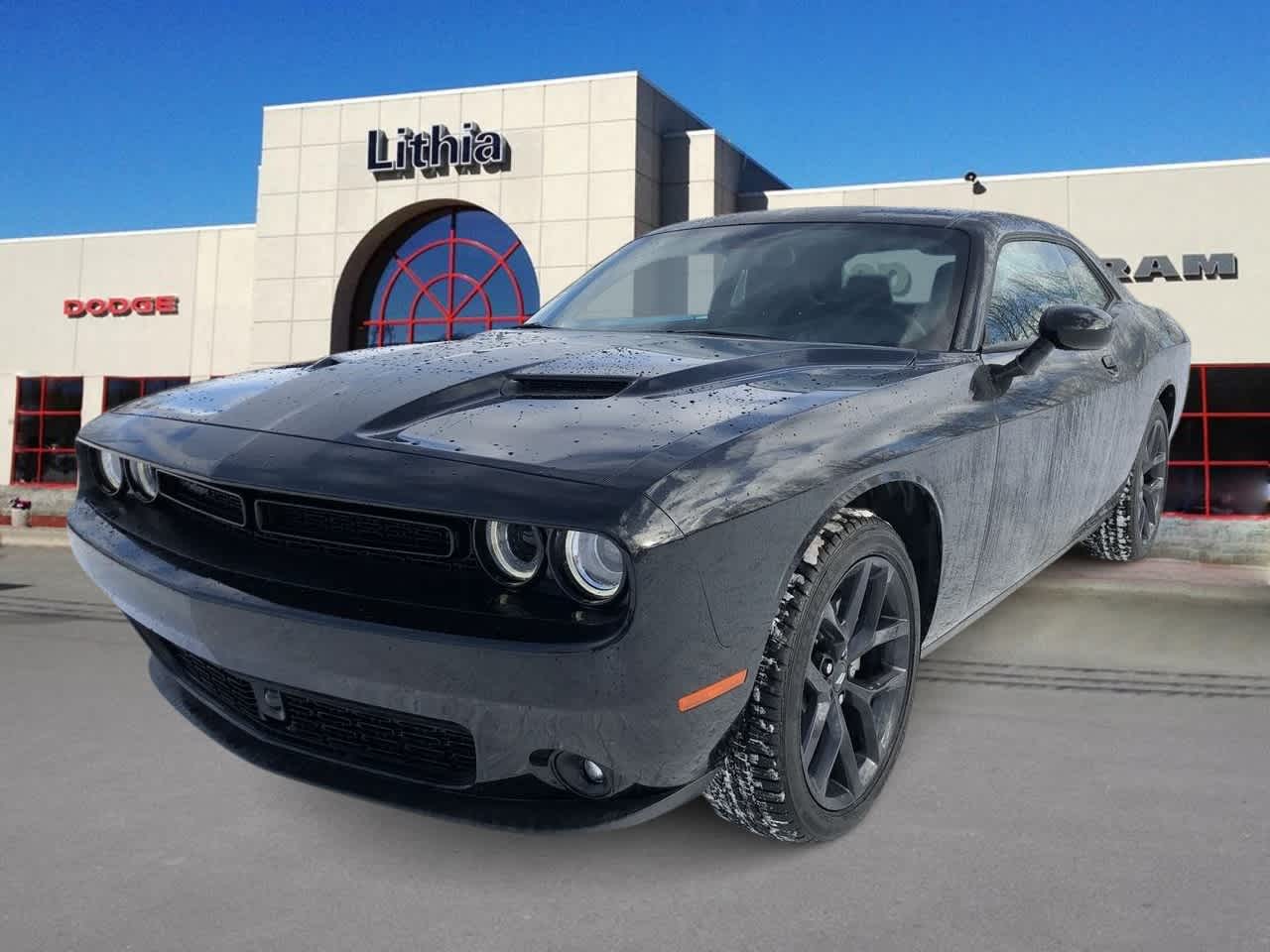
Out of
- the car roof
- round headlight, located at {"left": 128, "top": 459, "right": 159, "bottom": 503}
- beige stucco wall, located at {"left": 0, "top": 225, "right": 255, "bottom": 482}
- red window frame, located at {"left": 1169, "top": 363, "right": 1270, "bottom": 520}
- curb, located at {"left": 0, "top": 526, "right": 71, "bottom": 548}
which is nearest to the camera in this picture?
round headlight, located at {"left": 128, "top": 459, "right": 159, "bottom": 503}

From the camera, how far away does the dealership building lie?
1742 cm

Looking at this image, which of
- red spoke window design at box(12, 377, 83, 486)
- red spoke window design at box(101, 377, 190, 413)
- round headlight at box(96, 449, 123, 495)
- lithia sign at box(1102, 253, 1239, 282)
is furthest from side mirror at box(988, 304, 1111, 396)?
red spoke window design at box(12, 377, 83, 486)

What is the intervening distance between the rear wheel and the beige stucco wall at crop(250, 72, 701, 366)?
46.5 ft

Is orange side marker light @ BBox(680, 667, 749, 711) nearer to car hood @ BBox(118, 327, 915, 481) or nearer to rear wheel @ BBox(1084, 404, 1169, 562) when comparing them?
car hood @ BBox(118, 327, 915, 481)

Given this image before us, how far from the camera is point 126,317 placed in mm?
23516

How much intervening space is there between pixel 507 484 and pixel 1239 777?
202cm

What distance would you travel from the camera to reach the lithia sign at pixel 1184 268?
56.3 ft

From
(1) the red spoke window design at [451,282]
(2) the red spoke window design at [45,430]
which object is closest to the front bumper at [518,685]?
(1) the red spoke window design at [451,282]

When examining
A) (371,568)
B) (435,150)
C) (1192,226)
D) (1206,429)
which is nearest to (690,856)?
(371,568)

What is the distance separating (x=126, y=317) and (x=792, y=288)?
23.5 metres

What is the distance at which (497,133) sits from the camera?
1956 cm

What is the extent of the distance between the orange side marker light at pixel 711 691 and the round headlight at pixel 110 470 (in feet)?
5.31

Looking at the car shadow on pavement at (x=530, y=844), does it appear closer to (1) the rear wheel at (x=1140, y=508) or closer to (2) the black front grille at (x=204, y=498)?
(2) the black front grille at (x=204, y=498)

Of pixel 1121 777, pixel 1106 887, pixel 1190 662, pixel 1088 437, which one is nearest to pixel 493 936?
pixel 1106 887
